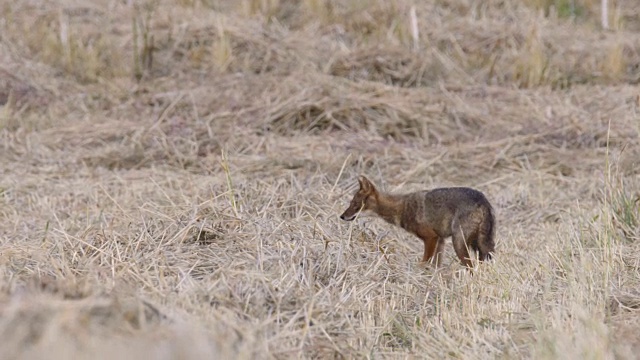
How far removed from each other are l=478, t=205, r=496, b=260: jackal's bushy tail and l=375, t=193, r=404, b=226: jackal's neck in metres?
0.80

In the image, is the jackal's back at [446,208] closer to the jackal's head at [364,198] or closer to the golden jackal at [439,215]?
the golden jackal at [439,215]

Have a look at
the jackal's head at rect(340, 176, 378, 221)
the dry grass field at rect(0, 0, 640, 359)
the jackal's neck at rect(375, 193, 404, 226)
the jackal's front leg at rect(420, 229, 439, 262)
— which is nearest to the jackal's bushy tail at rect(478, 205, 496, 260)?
the dry grass field at rect(0, 0, 640, 359)

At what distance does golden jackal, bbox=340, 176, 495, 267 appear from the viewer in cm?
698

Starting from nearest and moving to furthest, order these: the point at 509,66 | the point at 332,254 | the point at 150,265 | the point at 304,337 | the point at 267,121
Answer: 1. the point at 304,337
2. the point at 150,265
3. the point at 332,254
4. the point at 267,121
5. the point at 509,66

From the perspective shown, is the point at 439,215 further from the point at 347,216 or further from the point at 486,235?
the point at 347,216

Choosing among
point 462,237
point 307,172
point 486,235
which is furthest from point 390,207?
point 307,172

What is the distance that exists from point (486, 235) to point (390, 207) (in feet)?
3.05

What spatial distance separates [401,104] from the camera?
1166 cm

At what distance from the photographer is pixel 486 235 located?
274 inches

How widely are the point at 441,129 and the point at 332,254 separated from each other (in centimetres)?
548

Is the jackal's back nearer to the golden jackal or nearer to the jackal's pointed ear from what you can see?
the golden jackal

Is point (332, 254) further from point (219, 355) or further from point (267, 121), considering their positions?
point (267, 121)

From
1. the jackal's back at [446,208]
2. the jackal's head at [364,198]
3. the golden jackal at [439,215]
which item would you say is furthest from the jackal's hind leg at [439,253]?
the jackal's head at [364,198]

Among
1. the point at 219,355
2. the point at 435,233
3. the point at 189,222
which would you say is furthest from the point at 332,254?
the point at 219,355
